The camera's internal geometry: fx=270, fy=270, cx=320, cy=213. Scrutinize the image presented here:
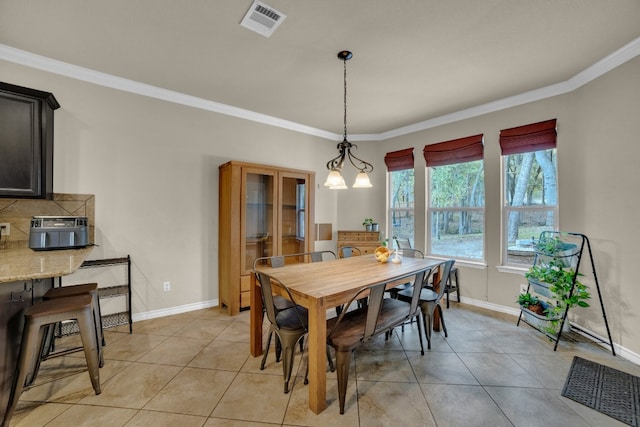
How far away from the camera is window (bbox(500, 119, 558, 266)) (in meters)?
3.11

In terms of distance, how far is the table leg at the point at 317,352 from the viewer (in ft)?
5.42

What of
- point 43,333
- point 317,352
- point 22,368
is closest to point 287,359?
point 317,352

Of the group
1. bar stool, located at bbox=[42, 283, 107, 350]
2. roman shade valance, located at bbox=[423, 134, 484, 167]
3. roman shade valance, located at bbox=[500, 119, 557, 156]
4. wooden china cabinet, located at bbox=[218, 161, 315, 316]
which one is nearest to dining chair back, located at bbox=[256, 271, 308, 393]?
wooden china cabinet, located at bbox=[218, 161, 315, 316]

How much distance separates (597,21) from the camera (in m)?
1.99

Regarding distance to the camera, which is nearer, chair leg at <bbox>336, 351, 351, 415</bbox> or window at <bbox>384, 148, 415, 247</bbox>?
chair leg at <bbox>336, 351, 351, 415</bbox>

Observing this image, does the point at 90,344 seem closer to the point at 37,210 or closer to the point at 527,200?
the point at 37,210

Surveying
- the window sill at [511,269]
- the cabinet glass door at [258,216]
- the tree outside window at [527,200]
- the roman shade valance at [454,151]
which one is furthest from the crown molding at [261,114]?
the window sill at [511,269]

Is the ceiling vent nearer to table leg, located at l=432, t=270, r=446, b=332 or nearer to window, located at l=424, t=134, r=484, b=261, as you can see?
table leg, located at l=432, t=270, r=446, b=332

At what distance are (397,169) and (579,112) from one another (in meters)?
2.23

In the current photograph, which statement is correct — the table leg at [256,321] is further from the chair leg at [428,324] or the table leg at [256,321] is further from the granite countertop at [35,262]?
the chair leg at [428,324]

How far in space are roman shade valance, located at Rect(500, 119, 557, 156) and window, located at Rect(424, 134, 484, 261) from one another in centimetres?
29

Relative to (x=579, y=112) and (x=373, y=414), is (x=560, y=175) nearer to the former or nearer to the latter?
(x=579, y=112)

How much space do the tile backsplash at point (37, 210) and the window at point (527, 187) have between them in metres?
4.74

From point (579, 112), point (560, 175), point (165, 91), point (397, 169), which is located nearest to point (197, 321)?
point (165, 91)
